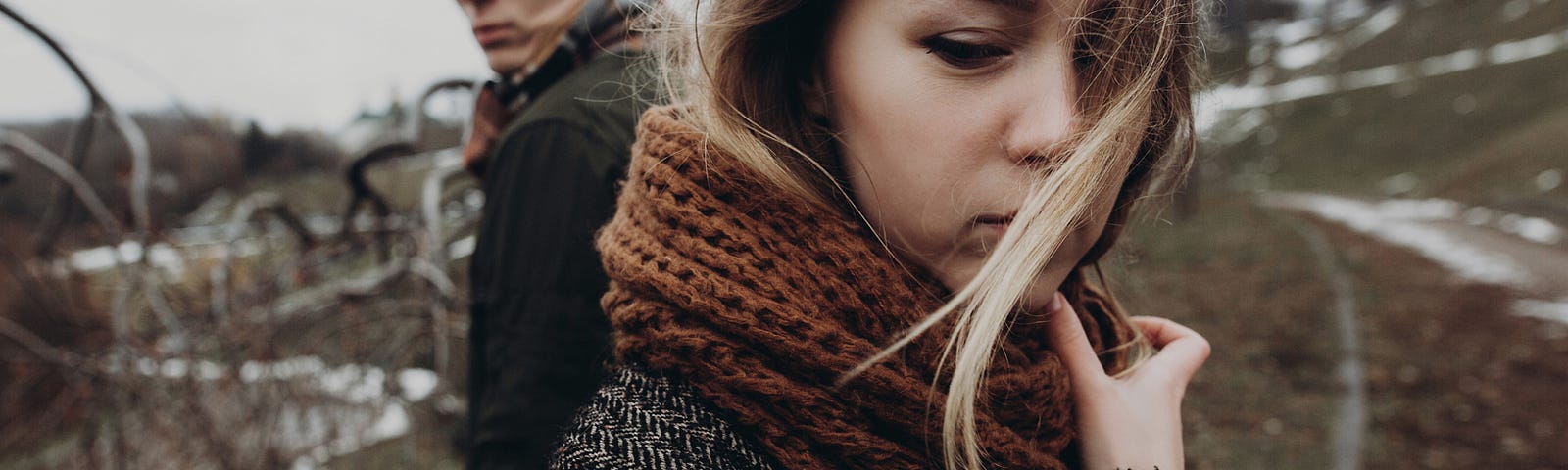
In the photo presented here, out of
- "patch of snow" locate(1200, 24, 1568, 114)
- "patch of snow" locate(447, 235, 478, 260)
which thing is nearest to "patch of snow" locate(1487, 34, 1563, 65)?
"patch of snow" locate(1200, 24, 1568, 114)

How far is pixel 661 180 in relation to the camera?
3.64 feet

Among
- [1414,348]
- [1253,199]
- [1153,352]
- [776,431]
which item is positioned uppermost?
[776,431]

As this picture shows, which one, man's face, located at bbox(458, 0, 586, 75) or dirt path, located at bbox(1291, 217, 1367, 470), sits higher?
man's face, located at bbox(458, 0, 586, 75)

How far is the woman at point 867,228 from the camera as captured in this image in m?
1.02

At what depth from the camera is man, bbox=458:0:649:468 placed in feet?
5.29

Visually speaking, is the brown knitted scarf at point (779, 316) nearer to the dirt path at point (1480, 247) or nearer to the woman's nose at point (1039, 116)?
the woman's nose at point (1039, 116)

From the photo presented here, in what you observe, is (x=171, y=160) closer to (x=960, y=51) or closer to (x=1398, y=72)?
(x=960, y=51)

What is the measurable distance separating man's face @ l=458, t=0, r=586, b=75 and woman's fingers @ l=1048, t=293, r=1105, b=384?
118 centimetres

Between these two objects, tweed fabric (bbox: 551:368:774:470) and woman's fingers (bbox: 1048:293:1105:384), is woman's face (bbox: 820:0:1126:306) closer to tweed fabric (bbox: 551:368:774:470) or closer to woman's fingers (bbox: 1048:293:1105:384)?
woman's fingers (bbox: 1048:293:1105:384)

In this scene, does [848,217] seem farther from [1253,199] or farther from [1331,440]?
[1253,199]

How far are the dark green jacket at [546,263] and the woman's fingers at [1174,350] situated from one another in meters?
0.93

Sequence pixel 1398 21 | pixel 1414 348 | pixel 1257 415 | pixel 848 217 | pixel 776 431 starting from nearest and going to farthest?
pixel 776 431 < pixel 848 217 < pixel 1257 415 < pixel 1414 348 < pixel 1398 21

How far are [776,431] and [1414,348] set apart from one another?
8472mm

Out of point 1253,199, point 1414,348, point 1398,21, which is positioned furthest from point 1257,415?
point 1398,21
